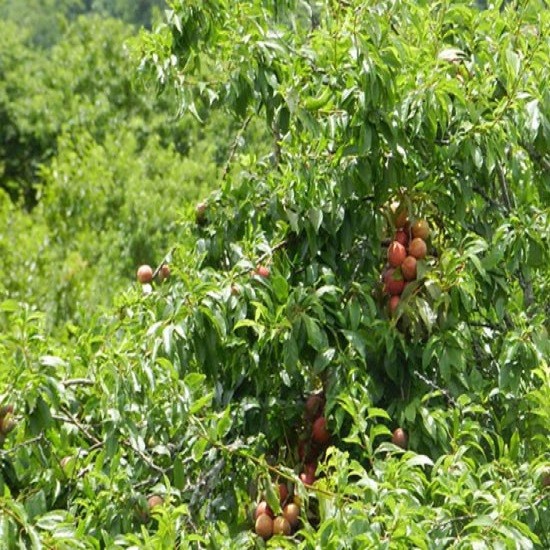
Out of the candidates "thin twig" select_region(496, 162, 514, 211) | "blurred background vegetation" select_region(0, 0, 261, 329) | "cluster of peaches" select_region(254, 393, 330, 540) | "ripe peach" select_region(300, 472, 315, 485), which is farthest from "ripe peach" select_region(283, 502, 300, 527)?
"blurred background vegetation" select_region(0, 0, 261, 329)

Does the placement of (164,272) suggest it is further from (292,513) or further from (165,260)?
(292,513)

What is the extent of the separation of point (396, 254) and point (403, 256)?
0.02 m

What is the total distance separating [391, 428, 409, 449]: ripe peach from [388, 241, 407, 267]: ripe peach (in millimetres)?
426

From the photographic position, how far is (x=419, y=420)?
373cm

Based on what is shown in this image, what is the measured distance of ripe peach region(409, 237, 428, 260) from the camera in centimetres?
377

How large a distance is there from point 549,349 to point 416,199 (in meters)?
0.52

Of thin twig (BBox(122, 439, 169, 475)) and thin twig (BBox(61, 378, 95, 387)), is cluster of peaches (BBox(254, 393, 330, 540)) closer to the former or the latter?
thin twig (BBox(122, 439, 169, 475))

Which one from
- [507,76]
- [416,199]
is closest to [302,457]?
[416,199]

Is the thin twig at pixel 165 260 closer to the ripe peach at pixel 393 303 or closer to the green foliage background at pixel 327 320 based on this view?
the green foliage background at pixel 327 320

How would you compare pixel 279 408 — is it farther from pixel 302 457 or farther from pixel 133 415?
pixel 133 415

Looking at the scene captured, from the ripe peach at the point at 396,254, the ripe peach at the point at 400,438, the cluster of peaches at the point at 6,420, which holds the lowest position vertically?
the ripe peach at the point at 400,438

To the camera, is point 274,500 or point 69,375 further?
point 69,375

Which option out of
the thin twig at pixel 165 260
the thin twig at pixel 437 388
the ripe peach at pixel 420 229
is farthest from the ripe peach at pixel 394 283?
the thin twig at pixel 165 260

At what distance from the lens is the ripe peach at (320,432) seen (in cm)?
381
